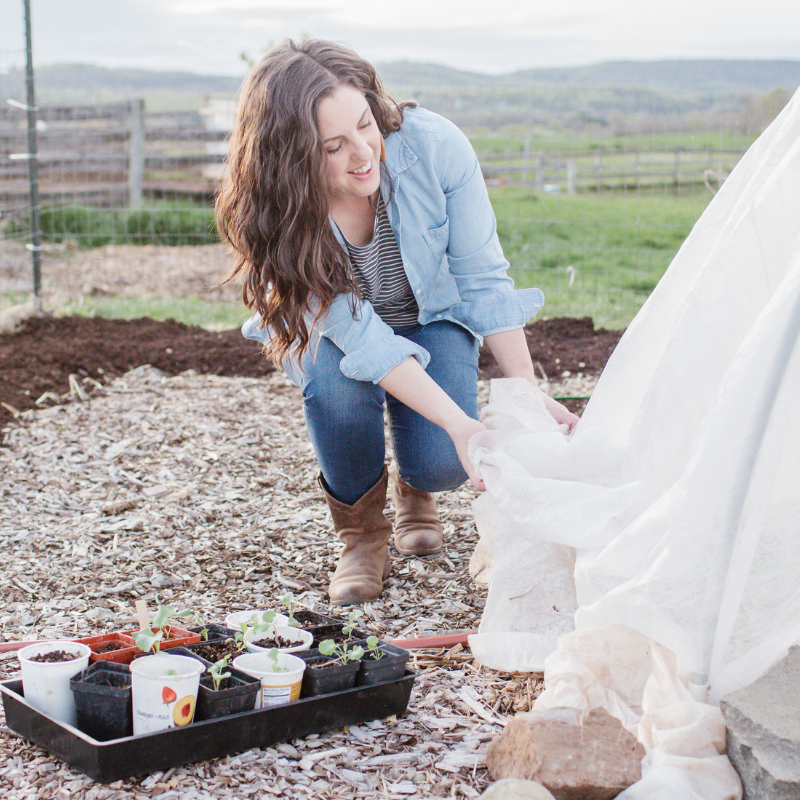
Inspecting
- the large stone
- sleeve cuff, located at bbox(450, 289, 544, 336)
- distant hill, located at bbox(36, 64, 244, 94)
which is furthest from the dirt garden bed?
distant hill, located at bbox(36, 64, 244, 94)

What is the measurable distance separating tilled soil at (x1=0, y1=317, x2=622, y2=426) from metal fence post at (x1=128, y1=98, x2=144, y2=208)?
384cm

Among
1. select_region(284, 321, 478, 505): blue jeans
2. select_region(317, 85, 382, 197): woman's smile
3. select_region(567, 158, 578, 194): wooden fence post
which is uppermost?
select_region(567, 158, 578, 194): wooden fence post

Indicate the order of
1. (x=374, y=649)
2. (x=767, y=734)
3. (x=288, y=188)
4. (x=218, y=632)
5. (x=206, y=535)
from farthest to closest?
(x=206, y=535), (x=288, y=188), (x=218, y=632), (x=374, y=649), (x=767, y=734)

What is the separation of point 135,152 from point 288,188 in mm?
7040

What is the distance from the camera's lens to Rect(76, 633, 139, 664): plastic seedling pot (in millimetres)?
1502

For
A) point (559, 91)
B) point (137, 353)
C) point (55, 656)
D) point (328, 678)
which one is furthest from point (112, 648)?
point (559, 91)

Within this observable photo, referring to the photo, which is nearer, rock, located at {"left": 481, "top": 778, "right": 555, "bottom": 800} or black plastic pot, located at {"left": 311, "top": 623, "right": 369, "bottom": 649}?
rock, located at {"left": 481, "top": 778, "right": 555, "bottom": 800}

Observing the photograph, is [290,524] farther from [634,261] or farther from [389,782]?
[634,261]

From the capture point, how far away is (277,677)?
1446 mm

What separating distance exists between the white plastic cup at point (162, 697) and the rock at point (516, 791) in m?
0.47

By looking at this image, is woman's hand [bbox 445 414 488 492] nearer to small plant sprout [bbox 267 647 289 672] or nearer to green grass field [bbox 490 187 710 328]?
small plant sprout [bbox 267 647 289 672]

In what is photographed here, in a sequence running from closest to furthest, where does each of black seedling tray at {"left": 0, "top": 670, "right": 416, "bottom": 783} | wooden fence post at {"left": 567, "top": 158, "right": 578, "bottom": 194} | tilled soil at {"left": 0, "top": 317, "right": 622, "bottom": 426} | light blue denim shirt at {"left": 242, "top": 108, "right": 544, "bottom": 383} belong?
black seedling tray at {"left": 0, "top": 670, "right": 416, "bottom": 783} → light blue denim shirt at {"left": 242, "top": 108, "right": 544, "bottom": 383} → tilled soil at {"left": 0, "top": 317, "right": 622, "bottom": 426} → wooden fence post at {"left": 567, "top": 158, "right": 578, "bottom": 194}

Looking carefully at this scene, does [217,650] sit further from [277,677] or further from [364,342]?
[364,342]

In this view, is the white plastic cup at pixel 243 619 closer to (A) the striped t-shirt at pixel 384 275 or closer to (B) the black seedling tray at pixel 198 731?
(B) the black seedling tray at pixel 198 731
